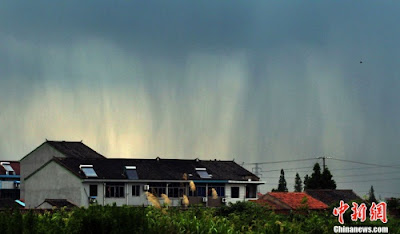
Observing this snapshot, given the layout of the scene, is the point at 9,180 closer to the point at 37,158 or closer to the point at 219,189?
the point at 37,158

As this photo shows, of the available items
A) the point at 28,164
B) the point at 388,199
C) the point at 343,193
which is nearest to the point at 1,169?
the point at 28,164

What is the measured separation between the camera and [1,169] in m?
75.2

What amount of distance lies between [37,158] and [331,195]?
28317mm

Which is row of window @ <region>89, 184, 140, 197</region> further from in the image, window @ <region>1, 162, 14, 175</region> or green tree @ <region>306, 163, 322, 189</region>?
window @ <region>1, 162, 14, 175</region>

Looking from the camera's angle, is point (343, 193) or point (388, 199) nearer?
point (388, 199)

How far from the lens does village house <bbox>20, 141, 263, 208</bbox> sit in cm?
5478

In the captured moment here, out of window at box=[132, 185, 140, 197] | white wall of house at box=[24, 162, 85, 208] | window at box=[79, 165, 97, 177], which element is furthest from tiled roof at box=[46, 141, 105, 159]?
window at box=[132, 185, 140, 197]

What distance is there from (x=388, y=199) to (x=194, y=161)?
20466 mm

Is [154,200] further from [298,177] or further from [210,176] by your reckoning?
[298,177]

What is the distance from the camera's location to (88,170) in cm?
5544

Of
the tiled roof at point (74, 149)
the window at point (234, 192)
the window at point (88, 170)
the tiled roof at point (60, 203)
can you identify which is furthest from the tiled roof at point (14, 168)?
the window at point (234, 192)

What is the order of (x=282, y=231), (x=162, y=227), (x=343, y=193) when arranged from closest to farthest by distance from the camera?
(x=162, y=227) < (x=282, y=231) < (x=343, y=193)

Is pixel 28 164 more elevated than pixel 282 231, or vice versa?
pixel 28 164

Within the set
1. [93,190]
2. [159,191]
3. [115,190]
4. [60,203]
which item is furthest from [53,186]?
[159,191]
